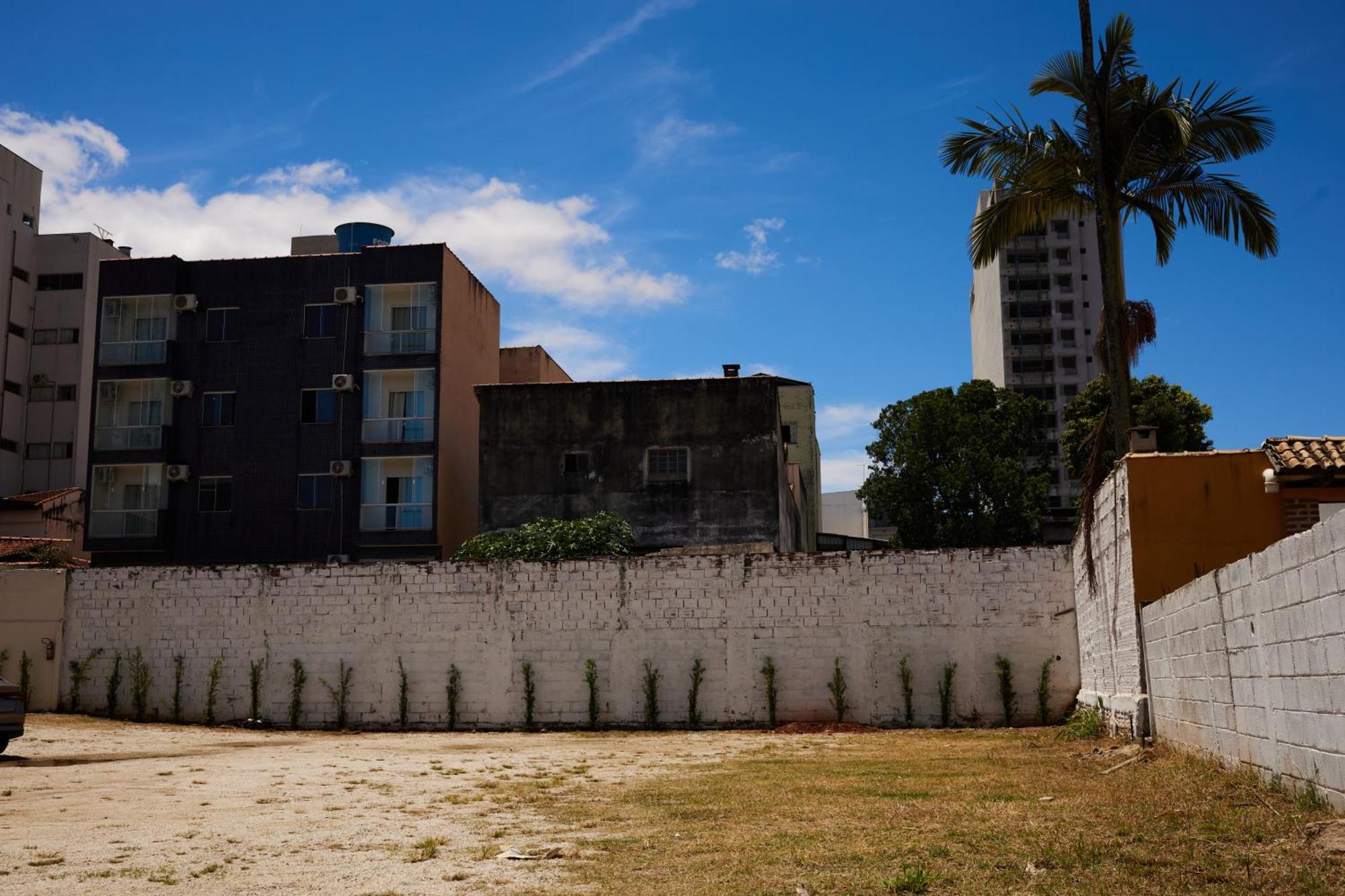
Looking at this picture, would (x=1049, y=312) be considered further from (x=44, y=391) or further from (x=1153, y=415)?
(x=44, y=391)

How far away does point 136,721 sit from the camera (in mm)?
23344

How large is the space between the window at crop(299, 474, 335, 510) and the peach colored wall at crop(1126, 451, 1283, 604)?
28.1 m

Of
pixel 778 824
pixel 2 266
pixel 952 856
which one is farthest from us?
Result: pixel 2 266

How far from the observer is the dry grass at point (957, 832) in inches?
261

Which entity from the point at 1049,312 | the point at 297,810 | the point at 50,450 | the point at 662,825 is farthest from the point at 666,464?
the point at 1049,312

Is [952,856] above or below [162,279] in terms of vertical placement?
below

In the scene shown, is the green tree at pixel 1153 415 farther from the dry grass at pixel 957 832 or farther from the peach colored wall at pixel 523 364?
the dry grass at pixel 957 832

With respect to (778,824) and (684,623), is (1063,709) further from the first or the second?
(778,824)

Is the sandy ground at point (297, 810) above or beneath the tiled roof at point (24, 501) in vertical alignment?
beneath

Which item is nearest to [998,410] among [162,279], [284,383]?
[284,383]

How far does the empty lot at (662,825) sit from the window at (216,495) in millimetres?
23594

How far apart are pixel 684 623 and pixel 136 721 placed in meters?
10.9

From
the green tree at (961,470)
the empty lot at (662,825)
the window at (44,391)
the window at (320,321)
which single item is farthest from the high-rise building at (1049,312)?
the empty lot at (662,825)

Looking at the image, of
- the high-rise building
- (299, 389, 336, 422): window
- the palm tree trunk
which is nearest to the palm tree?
the palm tree trunk
